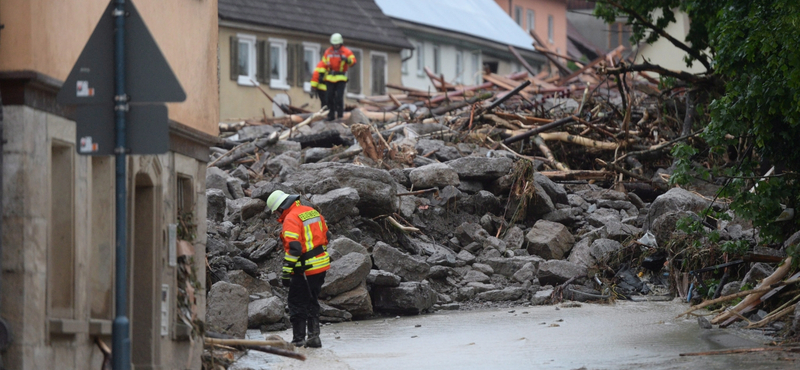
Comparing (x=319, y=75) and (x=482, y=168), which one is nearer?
(x=482, y=168)

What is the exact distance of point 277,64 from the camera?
40406mm

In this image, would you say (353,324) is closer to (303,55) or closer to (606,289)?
(606,289)

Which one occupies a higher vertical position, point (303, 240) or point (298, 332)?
point (303, 240)

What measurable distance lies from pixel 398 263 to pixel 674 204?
15.0 ft

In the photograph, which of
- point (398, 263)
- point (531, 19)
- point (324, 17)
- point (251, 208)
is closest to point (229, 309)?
point (398, 263)

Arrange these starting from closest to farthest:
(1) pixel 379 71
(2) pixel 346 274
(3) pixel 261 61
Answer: (2) pixel 346 274
(3) pixel 261 61
(1) pixel 379 71

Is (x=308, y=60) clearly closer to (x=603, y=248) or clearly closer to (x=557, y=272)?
(x=603, y=248)

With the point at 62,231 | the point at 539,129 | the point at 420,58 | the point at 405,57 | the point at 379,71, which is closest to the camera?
the point at 62,231

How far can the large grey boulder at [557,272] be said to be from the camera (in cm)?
1598

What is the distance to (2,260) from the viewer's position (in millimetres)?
6801

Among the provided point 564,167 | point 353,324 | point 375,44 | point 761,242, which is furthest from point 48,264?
point 375,44

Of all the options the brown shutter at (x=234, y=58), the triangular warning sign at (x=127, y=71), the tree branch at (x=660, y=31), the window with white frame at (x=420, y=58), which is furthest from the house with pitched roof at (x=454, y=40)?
the triangular warning sign at (x=127, y=71)

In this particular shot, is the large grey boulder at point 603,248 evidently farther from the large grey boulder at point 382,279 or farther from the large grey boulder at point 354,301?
the large grey boulder at point 354,301

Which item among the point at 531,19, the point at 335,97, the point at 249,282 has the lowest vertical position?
the point at 249,282
